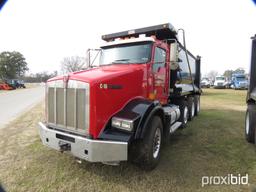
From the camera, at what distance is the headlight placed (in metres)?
3.86

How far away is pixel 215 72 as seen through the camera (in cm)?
11356

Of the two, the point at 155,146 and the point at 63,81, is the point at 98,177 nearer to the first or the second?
the point at 155,146

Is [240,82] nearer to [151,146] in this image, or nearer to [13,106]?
[13,106]

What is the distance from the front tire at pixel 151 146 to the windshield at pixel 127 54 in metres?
1.42

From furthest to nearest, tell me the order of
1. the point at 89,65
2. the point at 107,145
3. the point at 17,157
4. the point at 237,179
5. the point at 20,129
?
1. the point at 20,129
2. the point at 89,65
3. the point at 17,157
4. the point at 237,179
5. the point at 107,145

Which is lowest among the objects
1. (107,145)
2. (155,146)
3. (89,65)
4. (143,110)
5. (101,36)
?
(155,146)

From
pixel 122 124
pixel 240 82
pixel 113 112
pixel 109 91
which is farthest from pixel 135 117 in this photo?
pixel 240 82

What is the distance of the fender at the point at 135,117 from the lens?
3859 mm

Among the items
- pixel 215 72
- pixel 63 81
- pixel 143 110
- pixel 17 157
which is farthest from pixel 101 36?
pixel 215 72

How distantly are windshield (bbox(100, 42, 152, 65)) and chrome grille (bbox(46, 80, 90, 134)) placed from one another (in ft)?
5.43

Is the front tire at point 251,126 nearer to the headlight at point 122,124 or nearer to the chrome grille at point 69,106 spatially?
the headlight at point 122,124

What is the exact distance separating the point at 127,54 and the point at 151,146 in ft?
7.24

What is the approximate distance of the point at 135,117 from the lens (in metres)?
4.00

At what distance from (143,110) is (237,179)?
6.74 ft
